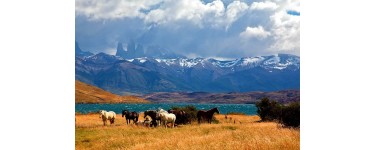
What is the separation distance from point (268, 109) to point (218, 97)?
11.8 ft

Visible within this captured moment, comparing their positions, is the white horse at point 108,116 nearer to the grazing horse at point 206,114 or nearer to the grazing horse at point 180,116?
the grazing horse at point 180,116

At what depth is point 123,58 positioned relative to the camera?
1448 cm

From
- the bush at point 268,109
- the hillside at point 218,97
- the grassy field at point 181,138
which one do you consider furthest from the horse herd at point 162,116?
the bush at point 268,109

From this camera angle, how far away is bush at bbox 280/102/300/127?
14.9 metres

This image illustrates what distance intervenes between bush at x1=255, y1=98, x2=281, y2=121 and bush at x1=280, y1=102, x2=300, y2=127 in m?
0.70

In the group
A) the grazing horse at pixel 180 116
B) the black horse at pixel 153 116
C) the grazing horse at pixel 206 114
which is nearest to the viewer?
the black horse at pixel 153 116

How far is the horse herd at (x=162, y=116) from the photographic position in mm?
16939

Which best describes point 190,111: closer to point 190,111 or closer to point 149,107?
point 190,111

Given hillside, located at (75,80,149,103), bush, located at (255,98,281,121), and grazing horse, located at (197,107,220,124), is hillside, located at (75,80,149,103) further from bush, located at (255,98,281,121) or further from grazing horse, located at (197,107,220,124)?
bush, located at (255,98,281,121)

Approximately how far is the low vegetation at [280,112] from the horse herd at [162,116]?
76.7 inches

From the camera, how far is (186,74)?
534 inches
